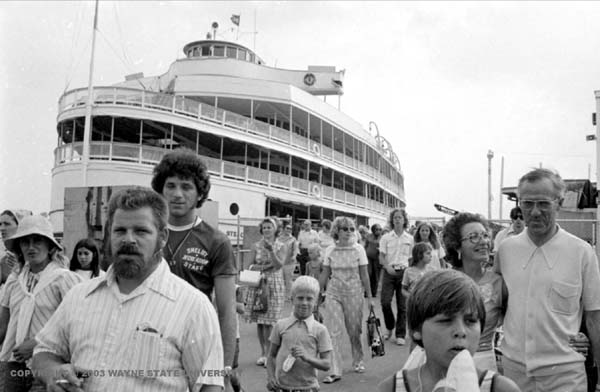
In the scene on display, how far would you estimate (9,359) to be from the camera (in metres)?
3.28

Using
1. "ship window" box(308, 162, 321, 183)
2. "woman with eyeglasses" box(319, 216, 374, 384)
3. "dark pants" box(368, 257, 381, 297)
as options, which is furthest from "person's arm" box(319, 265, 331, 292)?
"ship window" box(308, 162, 321, 183)

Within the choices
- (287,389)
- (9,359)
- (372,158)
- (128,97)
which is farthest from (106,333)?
(372,158)

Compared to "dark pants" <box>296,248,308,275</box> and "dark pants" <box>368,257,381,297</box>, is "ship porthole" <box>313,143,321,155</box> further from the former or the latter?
"dark pants" <box>368,257,381,297</box>

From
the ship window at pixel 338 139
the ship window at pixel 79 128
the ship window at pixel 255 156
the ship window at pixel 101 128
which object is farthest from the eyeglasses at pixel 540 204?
the ship window at pixel 338 139

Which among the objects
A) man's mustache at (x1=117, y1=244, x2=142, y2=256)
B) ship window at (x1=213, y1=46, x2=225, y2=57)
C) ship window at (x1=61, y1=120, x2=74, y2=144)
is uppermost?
ship window at (x1=213, y1=46, x2=225, y2=57)

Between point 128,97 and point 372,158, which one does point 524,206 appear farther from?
point 372,158

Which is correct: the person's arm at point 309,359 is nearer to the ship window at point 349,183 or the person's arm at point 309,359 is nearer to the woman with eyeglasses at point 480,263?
the woman with eyeglasses at point 480,263

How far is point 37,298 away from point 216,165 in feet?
65.0

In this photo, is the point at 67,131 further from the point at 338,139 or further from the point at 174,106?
the point at 338,139

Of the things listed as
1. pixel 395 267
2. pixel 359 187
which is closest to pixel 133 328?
pixel 395 267

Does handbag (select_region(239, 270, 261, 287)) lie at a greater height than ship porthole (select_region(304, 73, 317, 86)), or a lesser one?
lesser

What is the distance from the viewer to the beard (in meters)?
2.00

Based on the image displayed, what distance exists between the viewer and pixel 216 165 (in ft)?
74.9

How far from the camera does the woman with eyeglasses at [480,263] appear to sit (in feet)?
9.86
